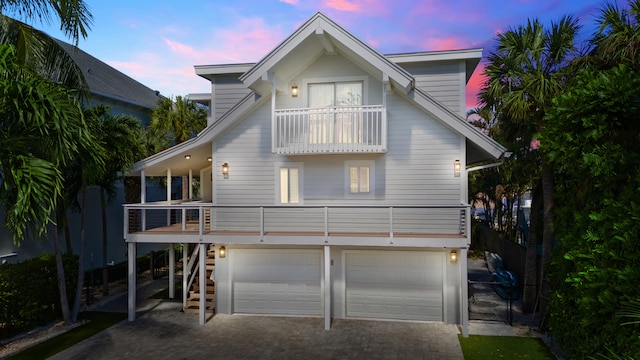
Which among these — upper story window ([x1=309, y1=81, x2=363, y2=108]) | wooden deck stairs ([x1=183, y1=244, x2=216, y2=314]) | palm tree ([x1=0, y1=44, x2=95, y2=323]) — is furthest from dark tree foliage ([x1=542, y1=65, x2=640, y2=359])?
wooden deck stairs ([x1=183, y1=244, x2=216, y2=314])

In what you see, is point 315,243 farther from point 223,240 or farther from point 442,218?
point 442,218

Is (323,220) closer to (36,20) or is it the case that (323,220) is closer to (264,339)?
(264,339)

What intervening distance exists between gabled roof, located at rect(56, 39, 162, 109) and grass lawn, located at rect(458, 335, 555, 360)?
19.3 meters

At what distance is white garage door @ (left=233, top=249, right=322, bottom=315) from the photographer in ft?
42.9

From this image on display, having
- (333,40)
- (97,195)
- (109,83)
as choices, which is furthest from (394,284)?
(109,83)

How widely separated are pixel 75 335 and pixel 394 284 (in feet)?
32.8

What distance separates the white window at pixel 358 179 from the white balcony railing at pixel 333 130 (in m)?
0.89

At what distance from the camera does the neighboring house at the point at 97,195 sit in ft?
50.6

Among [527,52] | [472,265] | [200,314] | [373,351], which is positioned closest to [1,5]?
[200,314]

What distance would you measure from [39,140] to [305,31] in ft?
25.2

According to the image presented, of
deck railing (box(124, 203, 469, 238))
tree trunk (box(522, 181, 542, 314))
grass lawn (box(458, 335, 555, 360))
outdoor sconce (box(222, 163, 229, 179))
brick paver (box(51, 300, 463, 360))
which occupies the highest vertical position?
outdoor sconce (box(222, 163, 229, 179))

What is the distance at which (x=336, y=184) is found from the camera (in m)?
12.8

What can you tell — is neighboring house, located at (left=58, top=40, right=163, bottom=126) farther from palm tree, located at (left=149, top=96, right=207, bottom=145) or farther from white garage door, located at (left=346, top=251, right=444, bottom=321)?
white garage door, located at (left=346, top=251, right=444, bottom=321)

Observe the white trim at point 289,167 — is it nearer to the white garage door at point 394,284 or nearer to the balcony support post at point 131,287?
the white garage door at point 394,284
